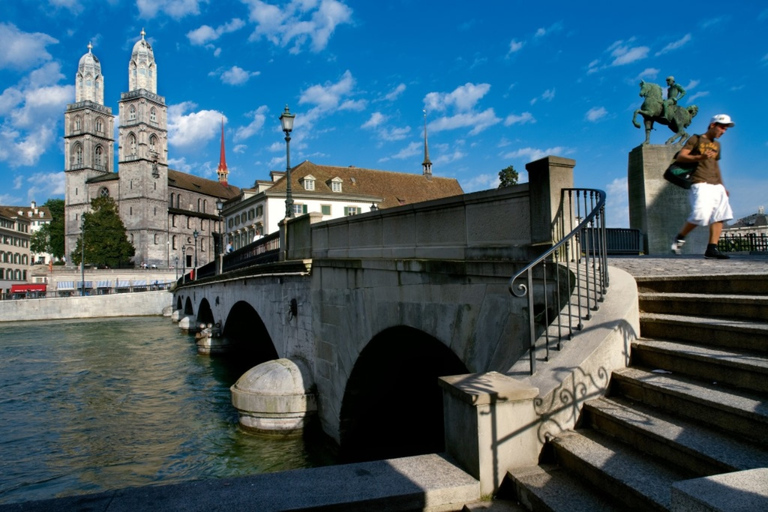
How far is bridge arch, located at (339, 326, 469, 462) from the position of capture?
10.6 metres

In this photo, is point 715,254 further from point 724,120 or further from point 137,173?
point 137,173

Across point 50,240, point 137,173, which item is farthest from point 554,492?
point 50,240

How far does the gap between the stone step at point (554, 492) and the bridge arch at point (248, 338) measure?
22626 millimetres

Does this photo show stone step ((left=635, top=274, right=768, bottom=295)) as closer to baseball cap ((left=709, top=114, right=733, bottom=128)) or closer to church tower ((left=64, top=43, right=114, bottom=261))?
baseball cap ((left=709, top=114, right=733, bottom=128))

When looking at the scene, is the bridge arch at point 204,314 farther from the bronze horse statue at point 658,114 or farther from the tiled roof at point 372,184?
the bronze horse statue at point 658,114

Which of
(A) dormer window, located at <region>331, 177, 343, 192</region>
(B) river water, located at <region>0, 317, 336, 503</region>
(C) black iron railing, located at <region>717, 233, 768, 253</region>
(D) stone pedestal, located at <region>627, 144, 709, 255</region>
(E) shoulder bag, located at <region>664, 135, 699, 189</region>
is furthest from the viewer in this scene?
(A) dormer window, located at <region>331, 177, 343, 192</region>

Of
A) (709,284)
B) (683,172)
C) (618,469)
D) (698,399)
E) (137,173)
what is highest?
(137,173)

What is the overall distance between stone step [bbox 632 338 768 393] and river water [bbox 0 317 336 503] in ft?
24.5

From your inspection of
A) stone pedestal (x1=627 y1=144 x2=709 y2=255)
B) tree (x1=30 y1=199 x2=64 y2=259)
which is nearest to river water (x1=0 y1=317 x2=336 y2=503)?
stone pedestal (x1=627 y1=144 x2=709 y2=255)

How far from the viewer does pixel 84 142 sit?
322ft

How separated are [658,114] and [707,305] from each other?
505 inches

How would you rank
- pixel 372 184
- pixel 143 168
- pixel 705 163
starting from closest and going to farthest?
1. pixel 705 163
2. pixel 372 184
3. pixel 143 168

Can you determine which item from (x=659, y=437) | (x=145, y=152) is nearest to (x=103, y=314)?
(x=145, y=152)

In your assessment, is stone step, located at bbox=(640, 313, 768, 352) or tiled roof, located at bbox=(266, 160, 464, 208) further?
tiled roof, located at bbox=(266, 160, 464, 208)
